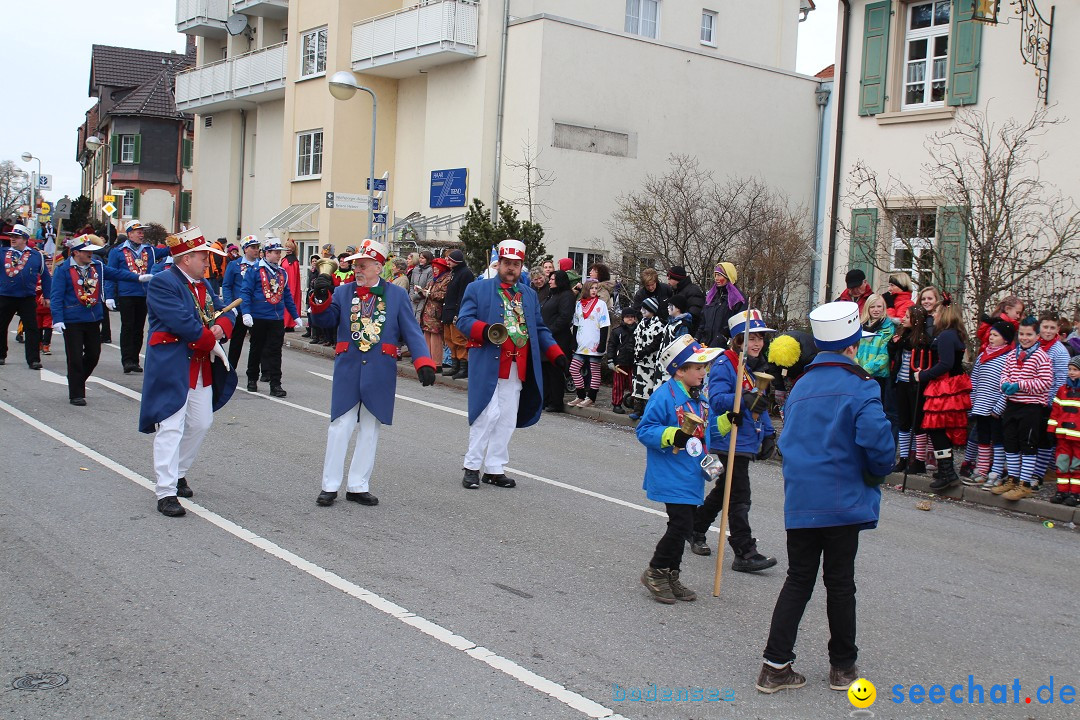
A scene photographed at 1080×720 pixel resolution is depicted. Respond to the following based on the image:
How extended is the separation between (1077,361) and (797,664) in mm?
5843

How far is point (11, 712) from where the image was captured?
4332mm

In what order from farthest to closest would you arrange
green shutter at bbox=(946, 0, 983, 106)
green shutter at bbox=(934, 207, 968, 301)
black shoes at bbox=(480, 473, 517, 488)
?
1. green shutter at bbox=(946, 0, 983, 106)
2. green shutter at bbox=(934, 207, 968, 301)
3. black shoes at bbox=(480, 473, 517, 488)

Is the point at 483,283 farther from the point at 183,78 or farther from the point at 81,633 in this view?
the point at 183,78

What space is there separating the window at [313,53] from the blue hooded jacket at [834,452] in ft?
93.0

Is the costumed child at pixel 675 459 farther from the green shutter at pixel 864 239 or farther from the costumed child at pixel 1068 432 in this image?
the green shutter at pixel 864 239

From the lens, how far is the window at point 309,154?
3170 cm

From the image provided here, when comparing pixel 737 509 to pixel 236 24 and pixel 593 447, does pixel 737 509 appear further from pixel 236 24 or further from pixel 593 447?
pixel 236 24

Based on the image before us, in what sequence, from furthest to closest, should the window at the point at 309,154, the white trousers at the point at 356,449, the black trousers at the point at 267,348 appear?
the window at the point at 309,154 → the black trousers at the point at 267,348 → the white trousers at the point at 356,449

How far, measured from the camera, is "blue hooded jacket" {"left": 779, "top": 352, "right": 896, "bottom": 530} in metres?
4.82

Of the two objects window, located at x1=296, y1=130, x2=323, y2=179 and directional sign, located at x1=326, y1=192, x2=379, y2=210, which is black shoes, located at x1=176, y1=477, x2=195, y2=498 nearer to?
directional sign, located at x1=326, y1=192, x2=379, y2=210

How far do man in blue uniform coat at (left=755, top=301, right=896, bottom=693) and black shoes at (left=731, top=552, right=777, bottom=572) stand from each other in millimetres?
1857

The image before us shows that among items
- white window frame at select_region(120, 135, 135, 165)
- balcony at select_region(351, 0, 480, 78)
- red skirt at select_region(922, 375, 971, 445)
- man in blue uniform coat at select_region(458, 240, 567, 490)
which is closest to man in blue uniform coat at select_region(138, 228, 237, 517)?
man in blue uniform coat at select_region(458, 240, 567, 490)

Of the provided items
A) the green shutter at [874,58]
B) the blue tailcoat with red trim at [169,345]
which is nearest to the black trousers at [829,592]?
the blue tailcoat with red trim at [169,345]

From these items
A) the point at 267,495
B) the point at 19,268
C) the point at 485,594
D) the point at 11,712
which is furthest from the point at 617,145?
the point at 11,712
